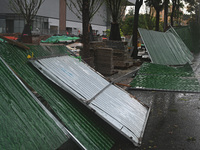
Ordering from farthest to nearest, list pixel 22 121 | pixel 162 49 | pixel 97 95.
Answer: pixel 162 49, pixel 97 95, pixel 22 121

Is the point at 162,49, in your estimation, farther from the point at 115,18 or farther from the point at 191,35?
the point at 191,35

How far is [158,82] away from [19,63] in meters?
7.20

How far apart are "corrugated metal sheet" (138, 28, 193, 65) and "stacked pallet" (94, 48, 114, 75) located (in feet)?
16.7

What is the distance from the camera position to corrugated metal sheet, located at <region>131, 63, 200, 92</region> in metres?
10.4

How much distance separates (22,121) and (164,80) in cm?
878

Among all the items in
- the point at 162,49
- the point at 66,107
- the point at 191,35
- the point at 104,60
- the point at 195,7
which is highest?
the point at 195,7

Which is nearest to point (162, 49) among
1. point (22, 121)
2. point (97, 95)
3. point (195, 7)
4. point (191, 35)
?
point (191, 35)

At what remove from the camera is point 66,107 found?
16.2 ft

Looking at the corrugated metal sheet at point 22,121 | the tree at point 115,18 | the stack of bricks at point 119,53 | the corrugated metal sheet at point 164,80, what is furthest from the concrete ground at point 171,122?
the tree at point 115,18

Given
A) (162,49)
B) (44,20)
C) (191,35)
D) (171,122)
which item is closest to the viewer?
(171,122)

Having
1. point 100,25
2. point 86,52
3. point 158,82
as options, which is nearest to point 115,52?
point 86,52

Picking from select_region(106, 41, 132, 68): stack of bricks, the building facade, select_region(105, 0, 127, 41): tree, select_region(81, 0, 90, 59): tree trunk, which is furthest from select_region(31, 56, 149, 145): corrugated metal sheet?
the building facade

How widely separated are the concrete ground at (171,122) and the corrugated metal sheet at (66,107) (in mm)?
489

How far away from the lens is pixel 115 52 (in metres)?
14.9
